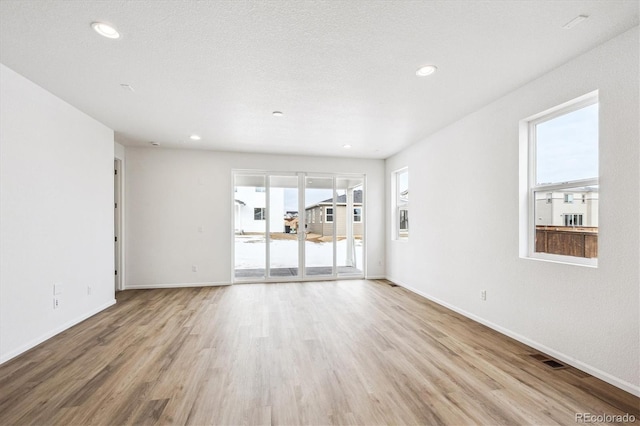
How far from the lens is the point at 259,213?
237 inches

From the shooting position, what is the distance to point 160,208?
547 cm

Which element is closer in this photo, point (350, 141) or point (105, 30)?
point (105, 30)

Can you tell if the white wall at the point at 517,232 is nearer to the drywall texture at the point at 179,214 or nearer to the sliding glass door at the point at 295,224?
the sliding glass door at the point at 295,224

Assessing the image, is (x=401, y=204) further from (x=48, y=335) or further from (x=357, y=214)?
(x=48, y=335)

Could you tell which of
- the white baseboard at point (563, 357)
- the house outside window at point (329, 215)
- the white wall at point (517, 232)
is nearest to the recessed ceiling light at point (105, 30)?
the white wall at point (517, 232)

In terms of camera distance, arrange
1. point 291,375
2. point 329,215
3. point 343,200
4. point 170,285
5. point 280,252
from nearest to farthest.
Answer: point 291,375 < point 170,285 < point 280,252 < point 329,215 < point 343,200

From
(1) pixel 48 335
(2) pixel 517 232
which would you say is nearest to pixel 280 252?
(1) pixel 48 335

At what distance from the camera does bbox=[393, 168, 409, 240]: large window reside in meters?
5.75

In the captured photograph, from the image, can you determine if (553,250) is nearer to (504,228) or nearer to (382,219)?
(504,228)

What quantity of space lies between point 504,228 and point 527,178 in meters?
0.59

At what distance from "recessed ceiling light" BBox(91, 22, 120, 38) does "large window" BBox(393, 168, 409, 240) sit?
4.72 metres

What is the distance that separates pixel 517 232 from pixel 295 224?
13.3ft

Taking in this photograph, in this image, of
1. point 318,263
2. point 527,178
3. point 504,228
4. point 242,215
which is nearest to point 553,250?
point 504,228

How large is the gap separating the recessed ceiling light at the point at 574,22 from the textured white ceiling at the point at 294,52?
0.04 meters
